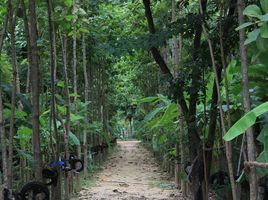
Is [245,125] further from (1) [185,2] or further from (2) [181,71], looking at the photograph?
(1) [185,2]

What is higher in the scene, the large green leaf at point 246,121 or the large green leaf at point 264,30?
the large green leaf at point 264,30

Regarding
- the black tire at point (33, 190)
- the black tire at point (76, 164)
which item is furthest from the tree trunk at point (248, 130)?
the black tire at point (76, 164)

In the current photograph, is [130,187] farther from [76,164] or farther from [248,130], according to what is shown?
[248,130]

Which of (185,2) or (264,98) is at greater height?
(185,2)

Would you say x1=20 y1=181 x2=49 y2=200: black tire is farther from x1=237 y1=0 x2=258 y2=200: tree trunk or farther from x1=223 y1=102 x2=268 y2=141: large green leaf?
x1=223 y1=102 x2=268 y2=141: large green leaf

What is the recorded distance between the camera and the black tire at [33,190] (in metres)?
4.30

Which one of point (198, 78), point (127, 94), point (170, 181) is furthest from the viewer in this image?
point (127, 94)

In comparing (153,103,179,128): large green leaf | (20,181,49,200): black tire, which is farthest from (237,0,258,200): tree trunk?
(153,103,179,128): large green leaf

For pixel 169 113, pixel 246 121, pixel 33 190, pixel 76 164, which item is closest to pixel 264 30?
pixel 246 121

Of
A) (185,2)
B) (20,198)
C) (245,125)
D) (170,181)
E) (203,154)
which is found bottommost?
(170,181)

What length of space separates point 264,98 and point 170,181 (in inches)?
273

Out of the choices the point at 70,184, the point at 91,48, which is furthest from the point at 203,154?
the point at 91,48

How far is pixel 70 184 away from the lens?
8477 mm

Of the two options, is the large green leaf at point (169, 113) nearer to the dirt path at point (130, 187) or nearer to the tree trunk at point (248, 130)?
the dirt path at point (130, 187)
